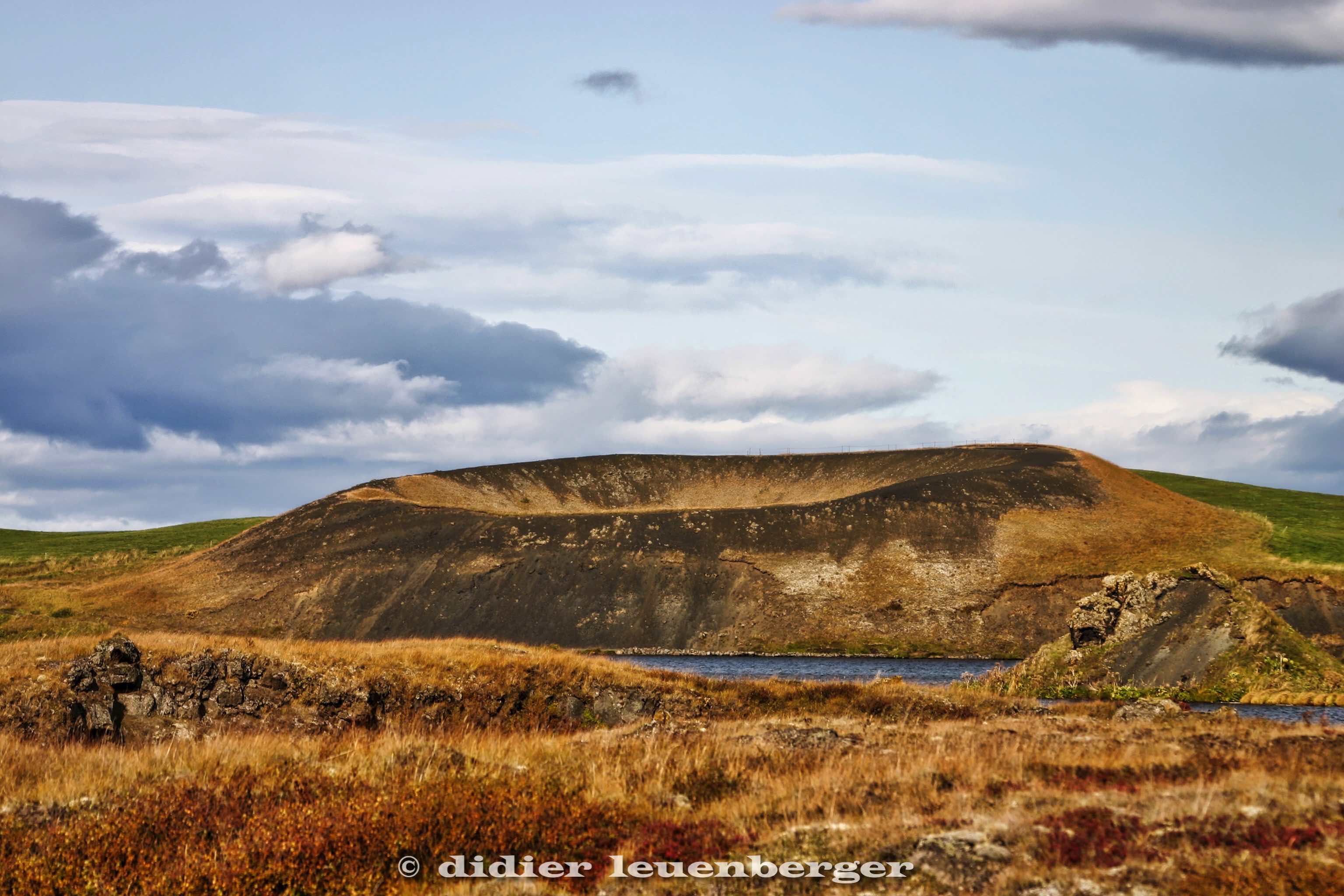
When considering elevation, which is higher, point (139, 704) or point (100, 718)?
point (139, 704)

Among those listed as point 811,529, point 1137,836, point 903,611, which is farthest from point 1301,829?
point 811,529

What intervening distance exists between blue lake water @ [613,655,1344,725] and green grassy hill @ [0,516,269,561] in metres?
77.0

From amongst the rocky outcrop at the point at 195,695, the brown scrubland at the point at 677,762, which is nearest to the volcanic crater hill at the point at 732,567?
the brown scrubland at the point at 677,762

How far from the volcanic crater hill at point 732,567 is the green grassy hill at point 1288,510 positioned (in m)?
3.08

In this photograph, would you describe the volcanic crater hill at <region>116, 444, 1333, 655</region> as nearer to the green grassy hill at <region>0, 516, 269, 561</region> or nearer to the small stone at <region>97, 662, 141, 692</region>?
the green grassy hill at <region>0, 516, 269, 561</region>

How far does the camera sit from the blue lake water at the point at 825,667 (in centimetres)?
5856

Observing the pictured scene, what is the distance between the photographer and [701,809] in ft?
47.2

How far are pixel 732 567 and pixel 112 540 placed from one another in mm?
105735

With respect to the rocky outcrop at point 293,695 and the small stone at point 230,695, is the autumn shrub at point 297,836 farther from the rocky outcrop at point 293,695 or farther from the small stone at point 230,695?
the small stone at point 230,695

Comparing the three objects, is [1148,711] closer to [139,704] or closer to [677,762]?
[677,762]

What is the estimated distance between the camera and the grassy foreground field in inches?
434

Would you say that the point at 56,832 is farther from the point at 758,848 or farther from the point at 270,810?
the point at 758,848

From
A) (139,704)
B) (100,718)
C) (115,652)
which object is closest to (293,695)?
(139,704)

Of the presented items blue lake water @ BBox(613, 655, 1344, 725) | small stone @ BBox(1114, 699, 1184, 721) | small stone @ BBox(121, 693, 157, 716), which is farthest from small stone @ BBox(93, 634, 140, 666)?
blue lake water @ BBox(613, 655, 1344, 725)
